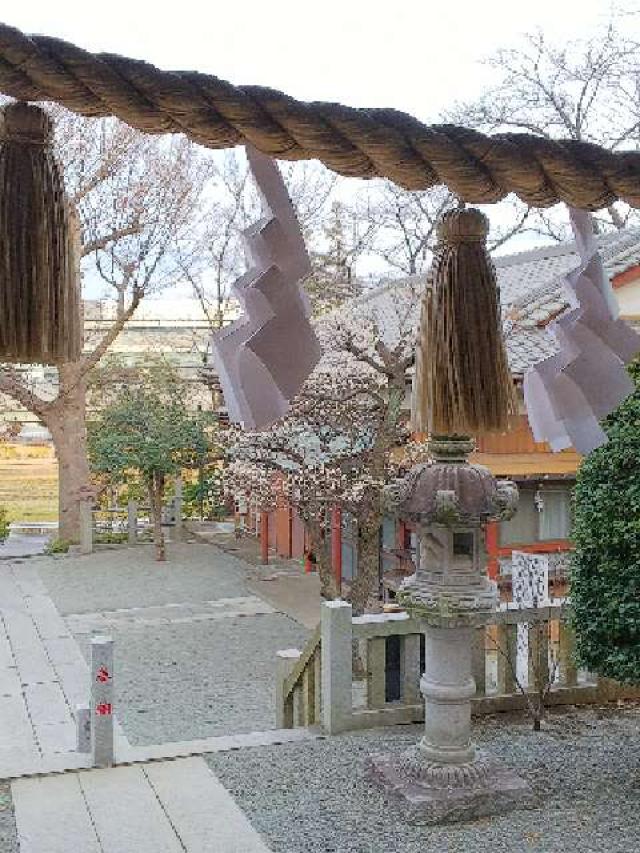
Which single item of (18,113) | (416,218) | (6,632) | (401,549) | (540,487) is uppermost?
(416,218)

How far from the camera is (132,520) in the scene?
51.6 feet

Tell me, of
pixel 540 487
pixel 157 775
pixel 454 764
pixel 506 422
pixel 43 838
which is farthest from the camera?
pixel 540 487

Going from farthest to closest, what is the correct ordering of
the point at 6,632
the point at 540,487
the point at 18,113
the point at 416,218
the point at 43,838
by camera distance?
the point at 416,218 → the point at 6,632 → the point at 540,487 → the point at 43,838 → the point at 18,113

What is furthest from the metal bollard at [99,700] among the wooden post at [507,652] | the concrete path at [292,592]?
the concrete path at [292,592]

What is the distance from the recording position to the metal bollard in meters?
5.28

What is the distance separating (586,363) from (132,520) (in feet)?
49.4

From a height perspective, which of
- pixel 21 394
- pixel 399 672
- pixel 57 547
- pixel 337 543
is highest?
pixel 21 394

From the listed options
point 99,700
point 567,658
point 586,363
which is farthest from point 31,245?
point 567,658

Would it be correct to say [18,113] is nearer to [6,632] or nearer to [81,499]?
[6,632]

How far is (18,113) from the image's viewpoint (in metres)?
0.89

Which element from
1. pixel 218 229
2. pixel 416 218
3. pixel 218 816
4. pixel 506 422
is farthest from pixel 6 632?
pixel 506 422

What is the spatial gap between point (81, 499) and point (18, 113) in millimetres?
15761

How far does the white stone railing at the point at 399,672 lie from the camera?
5.68 m

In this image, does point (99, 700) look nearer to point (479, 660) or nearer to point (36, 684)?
point (479, 660)
